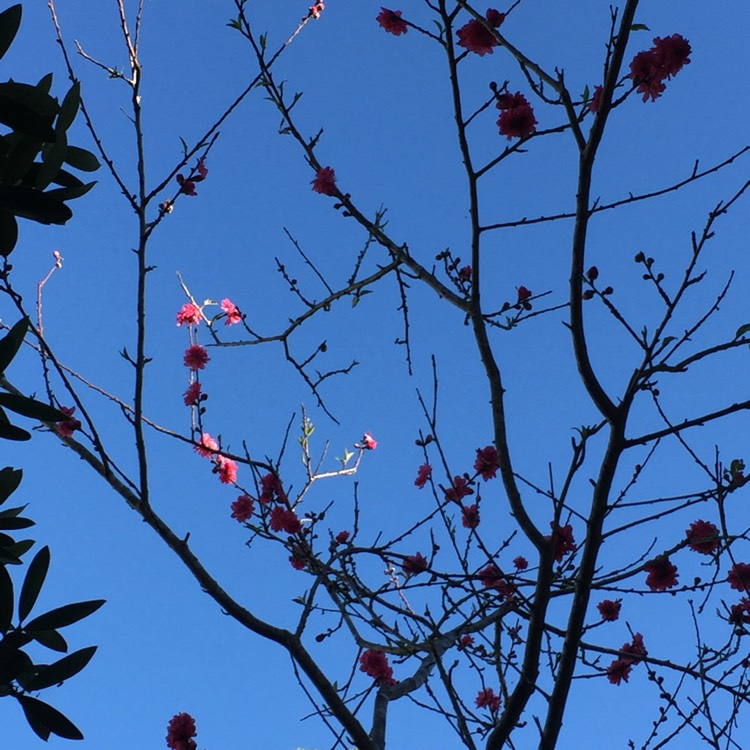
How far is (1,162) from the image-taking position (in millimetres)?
1391

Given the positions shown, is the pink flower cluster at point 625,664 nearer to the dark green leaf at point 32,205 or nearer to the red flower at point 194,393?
the red flower at point 194,393

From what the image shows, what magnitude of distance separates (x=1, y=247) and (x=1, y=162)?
15 cm

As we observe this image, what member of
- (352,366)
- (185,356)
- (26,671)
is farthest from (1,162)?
(185,356)

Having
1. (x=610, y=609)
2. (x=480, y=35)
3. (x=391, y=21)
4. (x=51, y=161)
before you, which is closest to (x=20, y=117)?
(x=51, y=161)

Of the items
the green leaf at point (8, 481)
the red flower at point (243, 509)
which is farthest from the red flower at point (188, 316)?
the green leaf at point (8, 481)

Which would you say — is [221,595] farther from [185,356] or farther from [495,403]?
[185,356]

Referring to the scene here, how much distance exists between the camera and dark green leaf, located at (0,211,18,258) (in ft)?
4.63

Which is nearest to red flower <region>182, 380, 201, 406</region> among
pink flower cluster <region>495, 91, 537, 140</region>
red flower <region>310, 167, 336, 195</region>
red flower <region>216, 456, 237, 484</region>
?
red flower <region>216, 456, 237, 484</region>

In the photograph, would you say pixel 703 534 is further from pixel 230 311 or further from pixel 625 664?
pixel 230 311

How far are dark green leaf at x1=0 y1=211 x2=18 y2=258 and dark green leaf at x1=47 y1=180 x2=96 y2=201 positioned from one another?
8cm

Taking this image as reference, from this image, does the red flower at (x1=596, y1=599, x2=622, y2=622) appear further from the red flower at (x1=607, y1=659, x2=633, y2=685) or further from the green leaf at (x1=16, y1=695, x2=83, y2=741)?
the green leaf at (x1=16, y1=695, x2=83, y2=741)

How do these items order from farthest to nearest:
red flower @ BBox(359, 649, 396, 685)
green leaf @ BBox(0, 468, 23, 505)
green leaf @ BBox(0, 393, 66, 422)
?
red flower @ BBox(359, 649, 396, 685), green leaf @ BBox(0, 468, 23, 505), green leaf @ BBox(0, 393, 66, 422)

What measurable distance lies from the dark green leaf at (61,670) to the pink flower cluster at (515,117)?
1.97 m

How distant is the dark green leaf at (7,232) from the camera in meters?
1.41
